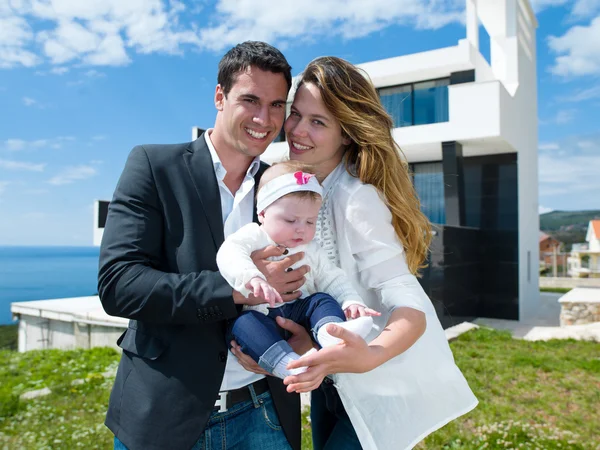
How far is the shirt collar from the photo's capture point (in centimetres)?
243

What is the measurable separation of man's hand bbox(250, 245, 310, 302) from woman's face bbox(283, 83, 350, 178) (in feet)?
1.99

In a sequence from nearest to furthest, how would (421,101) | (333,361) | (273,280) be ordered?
(333,361) < (273,280) < (421,101)

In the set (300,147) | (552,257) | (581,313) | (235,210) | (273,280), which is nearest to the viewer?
(273,280)

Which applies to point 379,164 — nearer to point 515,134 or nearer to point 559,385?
point 559,385

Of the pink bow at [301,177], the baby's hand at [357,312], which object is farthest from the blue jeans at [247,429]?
the pink bow at [301,177]

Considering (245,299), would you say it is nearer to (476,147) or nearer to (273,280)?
(273,280)

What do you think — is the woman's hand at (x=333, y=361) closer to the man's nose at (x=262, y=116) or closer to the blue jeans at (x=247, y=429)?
the blue jeans at (x=247, y=429)

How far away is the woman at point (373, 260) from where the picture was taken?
2180 mm

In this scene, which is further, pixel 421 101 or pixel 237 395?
pixel 421 101

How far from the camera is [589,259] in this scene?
5781 cm

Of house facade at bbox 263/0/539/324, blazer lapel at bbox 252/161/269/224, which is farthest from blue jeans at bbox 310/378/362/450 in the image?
house facade at bbox 263/0/539/324

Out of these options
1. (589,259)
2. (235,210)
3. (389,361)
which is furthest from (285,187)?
(589,259)

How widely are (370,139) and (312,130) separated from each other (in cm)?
30

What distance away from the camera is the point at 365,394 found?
2.20 m
